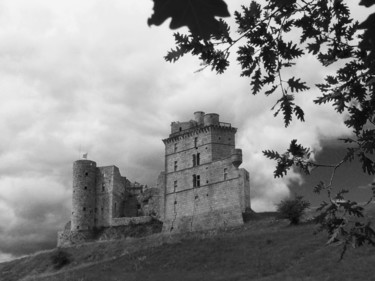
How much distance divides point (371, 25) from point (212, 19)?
447 millimetres

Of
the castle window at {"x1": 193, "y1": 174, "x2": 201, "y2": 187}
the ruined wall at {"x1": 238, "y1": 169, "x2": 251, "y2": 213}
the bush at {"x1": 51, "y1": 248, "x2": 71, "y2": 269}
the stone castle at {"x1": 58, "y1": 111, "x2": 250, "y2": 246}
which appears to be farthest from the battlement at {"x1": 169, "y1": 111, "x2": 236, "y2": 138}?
the bush at {"x1": 51, "y1": 248, "x2": 71, "y2": 269}

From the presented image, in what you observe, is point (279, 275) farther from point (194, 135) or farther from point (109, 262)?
point (194, 135)

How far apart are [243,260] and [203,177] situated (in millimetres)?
24399

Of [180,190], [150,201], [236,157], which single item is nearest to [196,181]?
[180,190]

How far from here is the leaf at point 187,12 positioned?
129cm

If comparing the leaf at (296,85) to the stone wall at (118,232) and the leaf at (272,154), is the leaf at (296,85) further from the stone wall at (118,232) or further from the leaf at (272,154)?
the stone wall at (118,232)

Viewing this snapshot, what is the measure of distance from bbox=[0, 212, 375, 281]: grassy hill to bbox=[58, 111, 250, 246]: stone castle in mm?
6278

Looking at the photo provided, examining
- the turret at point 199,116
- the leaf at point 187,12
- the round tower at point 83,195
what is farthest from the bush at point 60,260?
the leaf at point 187,12

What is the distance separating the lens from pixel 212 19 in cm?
133

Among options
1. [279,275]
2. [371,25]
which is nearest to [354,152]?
[371,25]

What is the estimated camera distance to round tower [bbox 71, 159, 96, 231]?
6116 centimetres

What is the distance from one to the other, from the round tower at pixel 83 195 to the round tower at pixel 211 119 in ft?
55.8

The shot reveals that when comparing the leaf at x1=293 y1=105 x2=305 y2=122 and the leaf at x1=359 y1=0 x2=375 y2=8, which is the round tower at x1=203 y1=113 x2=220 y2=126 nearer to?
the leaf at x1=293 y1=105 x2=305 y2=122

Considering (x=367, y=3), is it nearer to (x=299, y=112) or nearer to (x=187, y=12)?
(x=187, y=12)
